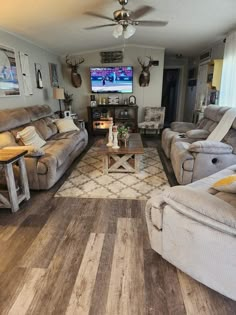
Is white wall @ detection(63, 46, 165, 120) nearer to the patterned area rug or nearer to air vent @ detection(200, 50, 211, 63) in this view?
air vent @ detection(200, 50, 211, 63)

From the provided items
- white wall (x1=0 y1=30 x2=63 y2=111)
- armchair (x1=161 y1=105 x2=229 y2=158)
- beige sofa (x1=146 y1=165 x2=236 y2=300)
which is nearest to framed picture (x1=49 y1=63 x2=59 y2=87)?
A: white wall (x1=0 y1=30 x2=63 y2=111)

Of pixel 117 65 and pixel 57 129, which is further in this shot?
pixel 117 65

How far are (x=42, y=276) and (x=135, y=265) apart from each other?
28.1 inches

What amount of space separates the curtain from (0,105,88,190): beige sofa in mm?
2951

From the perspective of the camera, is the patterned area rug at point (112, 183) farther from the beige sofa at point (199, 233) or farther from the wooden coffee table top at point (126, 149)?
the beige sofa at point (199, 233)

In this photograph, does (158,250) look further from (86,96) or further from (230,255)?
(86,96)

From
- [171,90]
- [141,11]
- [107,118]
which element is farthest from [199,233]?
[171,90]

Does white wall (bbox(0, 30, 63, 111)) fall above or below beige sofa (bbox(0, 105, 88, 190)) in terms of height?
above

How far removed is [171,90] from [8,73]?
574cm

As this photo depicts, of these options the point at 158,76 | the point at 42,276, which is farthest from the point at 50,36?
the point at 42,276

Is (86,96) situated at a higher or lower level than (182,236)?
higher

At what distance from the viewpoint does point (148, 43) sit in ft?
18.7

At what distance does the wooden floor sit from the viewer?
4.65ft

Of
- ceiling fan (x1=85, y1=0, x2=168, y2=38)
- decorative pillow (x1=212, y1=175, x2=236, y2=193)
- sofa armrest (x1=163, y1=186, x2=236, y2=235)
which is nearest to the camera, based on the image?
sofa armrest (x1=163, y1=186, x2=236, y2=235)
